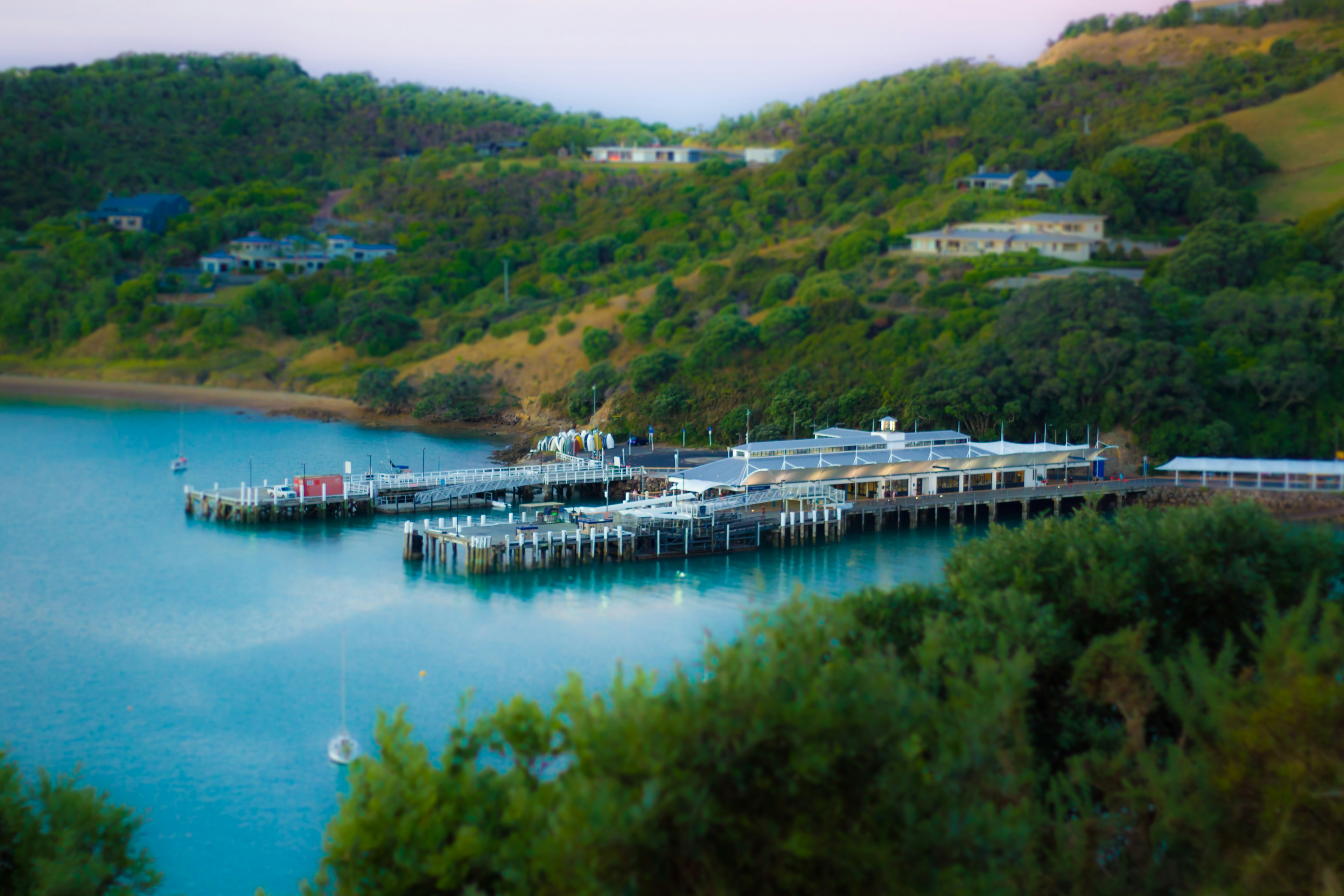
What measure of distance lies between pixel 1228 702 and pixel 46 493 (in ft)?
174

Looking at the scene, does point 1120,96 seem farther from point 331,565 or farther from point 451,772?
point 451,772

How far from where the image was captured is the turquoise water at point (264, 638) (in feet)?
77.0

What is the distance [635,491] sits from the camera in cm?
5409

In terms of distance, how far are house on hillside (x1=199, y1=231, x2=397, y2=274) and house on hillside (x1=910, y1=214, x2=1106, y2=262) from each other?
51098 mm

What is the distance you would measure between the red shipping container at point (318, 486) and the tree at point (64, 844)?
33.9m

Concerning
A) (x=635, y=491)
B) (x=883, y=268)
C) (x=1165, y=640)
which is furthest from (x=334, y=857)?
(x=883, y=268)

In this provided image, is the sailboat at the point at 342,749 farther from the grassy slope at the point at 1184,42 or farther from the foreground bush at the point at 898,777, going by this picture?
the grassy slope at the point at 1184,42

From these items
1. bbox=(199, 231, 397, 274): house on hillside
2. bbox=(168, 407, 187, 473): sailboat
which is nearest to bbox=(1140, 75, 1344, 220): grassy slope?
bbox=(199, 231, 397, 274): house on hillside

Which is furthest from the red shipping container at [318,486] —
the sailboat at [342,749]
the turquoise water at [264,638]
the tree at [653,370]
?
the tree at [653,370]

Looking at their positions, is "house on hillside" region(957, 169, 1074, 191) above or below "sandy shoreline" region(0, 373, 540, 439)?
above

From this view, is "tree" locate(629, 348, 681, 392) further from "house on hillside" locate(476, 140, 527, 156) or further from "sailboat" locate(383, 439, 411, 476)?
"house on hillside" locate(476, 140, 527, 156)

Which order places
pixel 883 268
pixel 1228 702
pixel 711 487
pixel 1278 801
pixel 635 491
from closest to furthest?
1. pixel 1278 801
2. pixel 1228 702
3. pixel 711 487
4. pixel 635 491
5. pixel 883 268

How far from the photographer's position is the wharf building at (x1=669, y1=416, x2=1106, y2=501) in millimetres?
48188

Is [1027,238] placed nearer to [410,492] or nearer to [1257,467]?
[1257,467]
